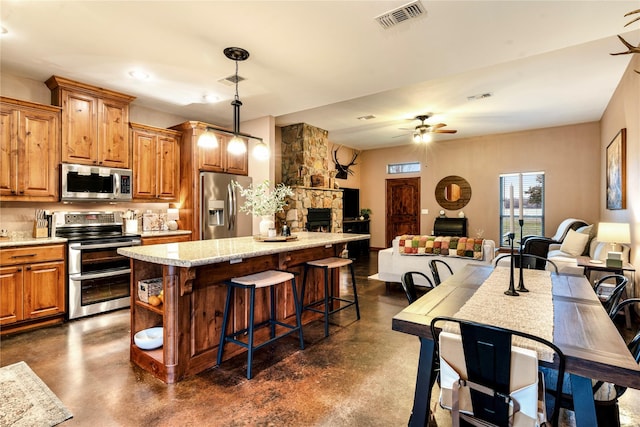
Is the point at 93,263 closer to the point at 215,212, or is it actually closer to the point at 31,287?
the point at 31,287

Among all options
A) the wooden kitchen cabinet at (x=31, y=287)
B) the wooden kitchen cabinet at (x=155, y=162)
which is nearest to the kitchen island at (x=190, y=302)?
the wooden kitchen cabinet at (x=31, y=287)

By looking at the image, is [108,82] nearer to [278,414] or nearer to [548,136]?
[278,414]

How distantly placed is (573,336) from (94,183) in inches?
189

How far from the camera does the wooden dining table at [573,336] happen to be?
1.17 m

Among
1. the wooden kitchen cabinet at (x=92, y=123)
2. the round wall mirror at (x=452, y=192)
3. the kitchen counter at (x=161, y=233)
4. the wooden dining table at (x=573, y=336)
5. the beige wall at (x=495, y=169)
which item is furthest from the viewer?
the round wall mirror at (x=452, y=192)

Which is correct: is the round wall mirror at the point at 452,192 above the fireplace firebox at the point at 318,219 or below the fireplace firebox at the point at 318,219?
above

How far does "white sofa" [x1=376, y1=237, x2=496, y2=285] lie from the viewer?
14.3 feet

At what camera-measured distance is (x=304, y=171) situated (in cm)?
640

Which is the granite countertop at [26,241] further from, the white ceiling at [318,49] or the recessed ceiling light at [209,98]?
the recessed ceiling light at [209,98]

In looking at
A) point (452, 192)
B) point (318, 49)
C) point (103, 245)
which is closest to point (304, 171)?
point (318, 49)

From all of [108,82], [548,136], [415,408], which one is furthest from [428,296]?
[548,136]

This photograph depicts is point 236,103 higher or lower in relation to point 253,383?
higher

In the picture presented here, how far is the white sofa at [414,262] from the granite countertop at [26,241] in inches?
161

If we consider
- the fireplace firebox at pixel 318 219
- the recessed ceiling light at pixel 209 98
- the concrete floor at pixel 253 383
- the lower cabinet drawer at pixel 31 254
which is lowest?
the concrete floor at pixel 253 383
